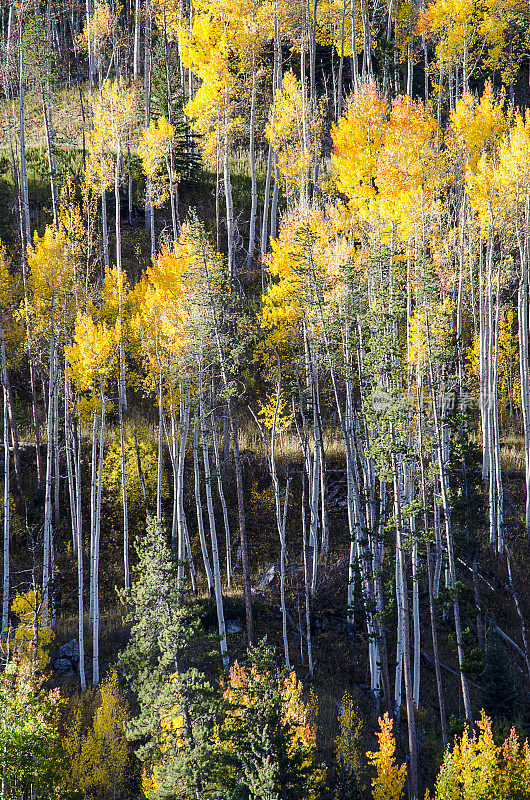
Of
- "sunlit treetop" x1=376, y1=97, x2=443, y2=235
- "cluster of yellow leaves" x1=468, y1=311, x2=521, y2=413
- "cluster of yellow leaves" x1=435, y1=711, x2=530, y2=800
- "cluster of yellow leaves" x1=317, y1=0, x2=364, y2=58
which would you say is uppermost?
"cluster of yellow leaves" x1=317, y1=0, x2=364, y2=58

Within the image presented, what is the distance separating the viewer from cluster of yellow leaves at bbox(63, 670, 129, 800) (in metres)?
12.9

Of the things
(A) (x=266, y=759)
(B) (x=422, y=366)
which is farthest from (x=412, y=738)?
(B) (x=422, y=366)

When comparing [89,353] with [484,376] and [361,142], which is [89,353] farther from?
[484,376]

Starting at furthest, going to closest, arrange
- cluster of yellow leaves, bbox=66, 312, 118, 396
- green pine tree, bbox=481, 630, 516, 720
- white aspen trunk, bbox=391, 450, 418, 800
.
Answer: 1. cluster of yellow leaves, bbox=66, 312, 118, 396
2. green pine tree, bbox=481, 630, 516, 720
3. white aspen trunk, bbox=391, 450, 418, 800

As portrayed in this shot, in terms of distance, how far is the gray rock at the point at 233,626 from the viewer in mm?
18483

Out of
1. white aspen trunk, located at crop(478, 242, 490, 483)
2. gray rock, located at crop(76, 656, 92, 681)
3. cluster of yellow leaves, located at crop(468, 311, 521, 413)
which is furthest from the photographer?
cluster of yellow leaves, located at crop(468, 311, 521, 413)

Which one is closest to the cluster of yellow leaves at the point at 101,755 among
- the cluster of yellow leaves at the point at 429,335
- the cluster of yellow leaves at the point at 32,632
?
the cluster of yellow leaves at the point at 32,632

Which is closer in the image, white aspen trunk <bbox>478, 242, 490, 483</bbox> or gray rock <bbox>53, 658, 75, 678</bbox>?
gray rock <bbox>53, 658, 75, 678</bbox>

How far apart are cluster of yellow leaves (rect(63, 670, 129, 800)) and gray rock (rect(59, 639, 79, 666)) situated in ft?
10.3

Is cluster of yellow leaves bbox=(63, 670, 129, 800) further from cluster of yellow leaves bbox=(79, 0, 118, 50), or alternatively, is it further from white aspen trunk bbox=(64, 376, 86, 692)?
cluster of yellow leaves bbox=(79, 0, 118, 50)

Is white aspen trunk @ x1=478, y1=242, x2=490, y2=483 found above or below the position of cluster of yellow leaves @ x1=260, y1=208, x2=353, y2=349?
below

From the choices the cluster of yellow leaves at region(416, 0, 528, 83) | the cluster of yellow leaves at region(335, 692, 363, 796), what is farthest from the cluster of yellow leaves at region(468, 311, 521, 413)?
the cluster of yellow leaves at region(335, 692, 363, 796)

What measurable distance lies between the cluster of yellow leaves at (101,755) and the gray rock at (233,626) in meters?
4.83

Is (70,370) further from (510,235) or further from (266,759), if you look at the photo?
(510,235)
